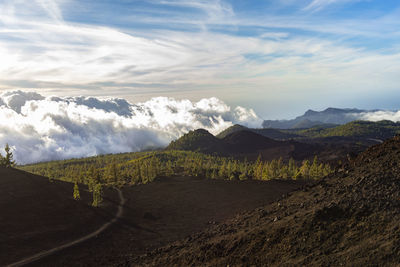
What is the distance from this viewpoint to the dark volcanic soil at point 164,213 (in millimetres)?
48875

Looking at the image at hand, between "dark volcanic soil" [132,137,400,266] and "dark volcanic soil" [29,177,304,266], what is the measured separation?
1444 centimetres

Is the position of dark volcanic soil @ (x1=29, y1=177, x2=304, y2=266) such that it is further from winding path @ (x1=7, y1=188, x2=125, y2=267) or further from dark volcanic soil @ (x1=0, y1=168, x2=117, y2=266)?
dark volcanic soil @ (x1=0, y1=168, x2=117, y2=266)

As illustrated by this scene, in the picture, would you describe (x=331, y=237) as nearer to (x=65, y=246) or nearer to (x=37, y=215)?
(x=65, y=246)

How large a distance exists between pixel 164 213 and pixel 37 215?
32.2 metres

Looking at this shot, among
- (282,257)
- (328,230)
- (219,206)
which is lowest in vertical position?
(219,206)

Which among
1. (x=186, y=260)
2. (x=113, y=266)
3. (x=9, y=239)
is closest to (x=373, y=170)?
(x=186, y=260)

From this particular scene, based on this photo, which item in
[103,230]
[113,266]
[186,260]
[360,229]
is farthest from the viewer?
[103,230]

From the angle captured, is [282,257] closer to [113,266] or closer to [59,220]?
[113,266]

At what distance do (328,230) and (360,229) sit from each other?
2.75m

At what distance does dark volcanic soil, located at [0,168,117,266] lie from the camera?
50.2 metres

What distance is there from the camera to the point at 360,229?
80.6 feet

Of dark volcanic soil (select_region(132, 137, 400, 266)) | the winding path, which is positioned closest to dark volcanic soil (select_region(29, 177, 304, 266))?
the winding path

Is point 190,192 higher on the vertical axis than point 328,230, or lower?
lower

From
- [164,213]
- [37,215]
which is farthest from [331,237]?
[37,215]
